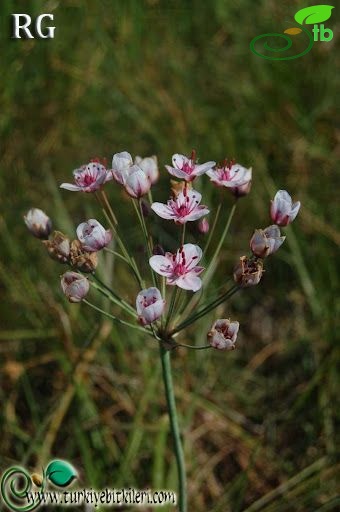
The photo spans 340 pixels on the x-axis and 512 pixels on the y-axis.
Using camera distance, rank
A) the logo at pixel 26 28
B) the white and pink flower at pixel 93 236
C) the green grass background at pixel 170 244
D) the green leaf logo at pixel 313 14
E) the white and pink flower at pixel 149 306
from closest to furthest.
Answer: the white and pink flower at pixel 149 306
the white and pink flower at pixel 93 236
the green grass background at pixel 170 244
the logo at pixel 26 28
the green leaf logo at pixel 313 14

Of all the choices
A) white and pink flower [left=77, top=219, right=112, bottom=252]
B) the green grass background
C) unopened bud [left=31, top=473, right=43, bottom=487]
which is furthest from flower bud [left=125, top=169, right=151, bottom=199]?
unopened bud [left=31, top=473, right=43, bottom=487]

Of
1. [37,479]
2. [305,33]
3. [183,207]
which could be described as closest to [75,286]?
[183,207]

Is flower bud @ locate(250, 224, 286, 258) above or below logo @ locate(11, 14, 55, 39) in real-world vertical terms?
below

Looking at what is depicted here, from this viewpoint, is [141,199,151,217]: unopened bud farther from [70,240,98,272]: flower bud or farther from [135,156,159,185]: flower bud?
[70,240,98,272]: flower bud

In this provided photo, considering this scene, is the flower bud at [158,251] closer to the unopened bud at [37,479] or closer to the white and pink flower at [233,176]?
the white and pink flower at [233,176]

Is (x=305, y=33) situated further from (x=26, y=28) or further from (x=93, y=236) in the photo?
(x=93, y=236)

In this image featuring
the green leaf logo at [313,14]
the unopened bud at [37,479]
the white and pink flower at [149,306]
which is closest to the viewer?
the white and pink flower at [149,306]

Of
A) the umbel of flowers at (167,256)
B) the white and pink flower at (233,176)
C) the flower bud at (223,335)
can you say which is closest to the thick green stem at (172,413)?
the umbel of flowers at (167,256)
